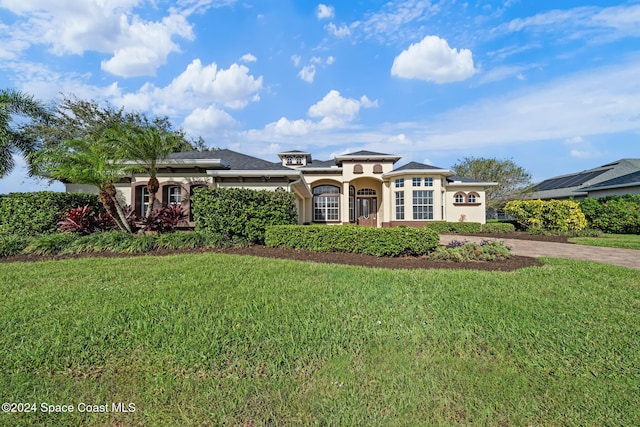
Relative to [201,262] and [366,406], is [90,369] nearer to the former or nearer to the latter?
[366,406]

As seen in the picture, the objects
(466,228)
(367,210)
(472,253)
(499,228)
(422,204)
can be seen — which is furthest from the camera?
(367,210)

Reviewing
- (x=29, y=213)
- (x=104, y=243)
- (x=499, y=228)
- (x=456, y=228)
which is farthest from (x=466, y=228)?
(x=29, y=213)

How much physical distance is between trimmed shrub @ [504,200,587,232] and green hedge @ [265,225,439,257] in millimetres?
→ 12447

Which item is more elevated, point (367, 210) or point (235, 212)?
point (235, 212)

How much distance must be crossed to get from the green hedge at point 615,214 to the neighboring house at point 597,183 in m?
3.64

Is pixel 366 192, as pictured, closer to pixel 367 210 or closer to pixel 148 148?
pixel 367 210

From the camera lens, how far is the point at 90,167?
414 inches

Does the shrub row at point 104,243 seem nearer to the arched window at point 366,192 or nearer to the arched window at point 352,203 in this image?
the arched window at point 352,203

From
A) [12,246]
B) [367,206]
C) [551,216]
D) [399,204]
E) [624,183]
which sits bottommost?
[12,246]

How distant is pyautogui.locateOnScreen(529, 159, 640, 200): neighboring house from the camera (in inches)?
820

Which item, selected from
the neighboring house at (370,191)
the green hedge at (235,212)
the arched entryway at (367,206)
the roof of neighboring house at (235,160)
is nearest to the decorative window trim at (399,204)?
the neighboring house at (370,191)

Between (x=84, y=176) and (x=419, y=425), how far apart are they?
11.9 metres

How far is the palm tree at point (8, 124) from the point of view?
46.2ft

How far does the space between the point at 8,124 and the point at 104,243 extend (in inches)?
442
